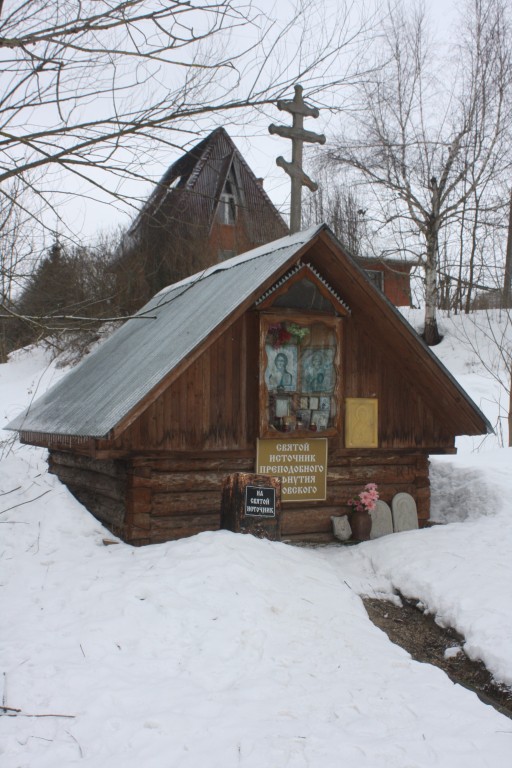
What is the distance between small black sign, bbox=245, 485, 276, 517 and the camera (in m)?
7.88

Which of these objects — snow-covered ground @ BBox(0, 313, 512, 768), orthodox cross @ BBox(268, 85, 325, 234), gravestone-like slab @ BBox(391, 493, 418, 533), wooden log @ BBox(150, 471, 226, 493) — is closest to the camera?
snow-covered ground @ BBox(0, 313, 512, 768)

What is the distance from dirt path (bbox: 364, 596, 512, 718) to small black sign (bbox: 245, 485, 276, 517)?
1448 mm

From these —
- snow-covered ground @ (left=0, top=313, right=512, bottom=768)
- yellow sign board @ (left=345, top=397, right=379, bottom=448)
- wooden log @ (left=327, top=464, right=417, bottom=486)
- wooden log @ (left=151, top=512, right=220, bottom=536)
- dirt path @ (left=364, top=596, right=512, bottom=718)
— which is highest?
yellow sign board @ (left=345, top=397, right=379, bottom=448)

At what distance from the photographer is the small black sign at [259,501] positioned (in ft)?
25.8

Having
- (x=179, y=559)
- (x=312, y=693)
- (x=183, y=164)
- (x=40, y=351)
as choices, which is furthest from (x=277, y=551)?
(x=40, y=351)

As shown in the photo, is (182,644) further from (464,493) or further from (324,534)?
(464,493)

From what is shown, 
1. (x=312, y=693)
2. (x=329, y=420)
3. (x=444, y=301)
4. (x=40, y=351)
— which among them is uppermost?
(x=444, y=301)

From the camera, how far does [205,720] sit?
438cm

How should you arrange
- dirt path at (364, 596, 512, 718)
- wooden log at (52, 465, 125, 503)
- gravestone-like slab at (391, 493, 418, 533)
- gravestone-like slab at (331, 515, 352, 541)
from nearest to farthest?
dirt path at (364, 596, 512, 718)
wooden log at (52, 465, 125, 503)
gravestone-like slab at (331, 515, 352, 541)
gravestone-like slab at (391, 493, 418, 533)

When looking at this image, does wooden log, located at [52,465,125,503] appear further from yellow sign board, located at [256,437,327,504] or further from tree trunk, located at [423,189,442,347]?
tree trunk, located at [423,189,442,347]

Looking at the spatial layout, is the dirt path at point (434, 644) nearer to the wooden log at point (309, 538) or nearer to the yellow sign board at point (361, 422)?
the wooden log at point (309, 538)

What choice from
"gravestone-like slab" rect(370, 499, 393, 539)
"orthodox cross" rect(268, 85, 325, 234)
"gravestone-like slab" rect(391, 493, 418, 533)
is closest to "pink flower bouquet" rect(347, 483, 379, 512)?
"gravestone-like slab" rect(370, 499, 393, 539)

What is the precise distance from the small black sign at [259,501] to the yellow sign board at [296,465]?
1105mm

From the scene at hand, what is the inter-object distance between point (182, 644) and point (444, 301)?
26.7 metres
